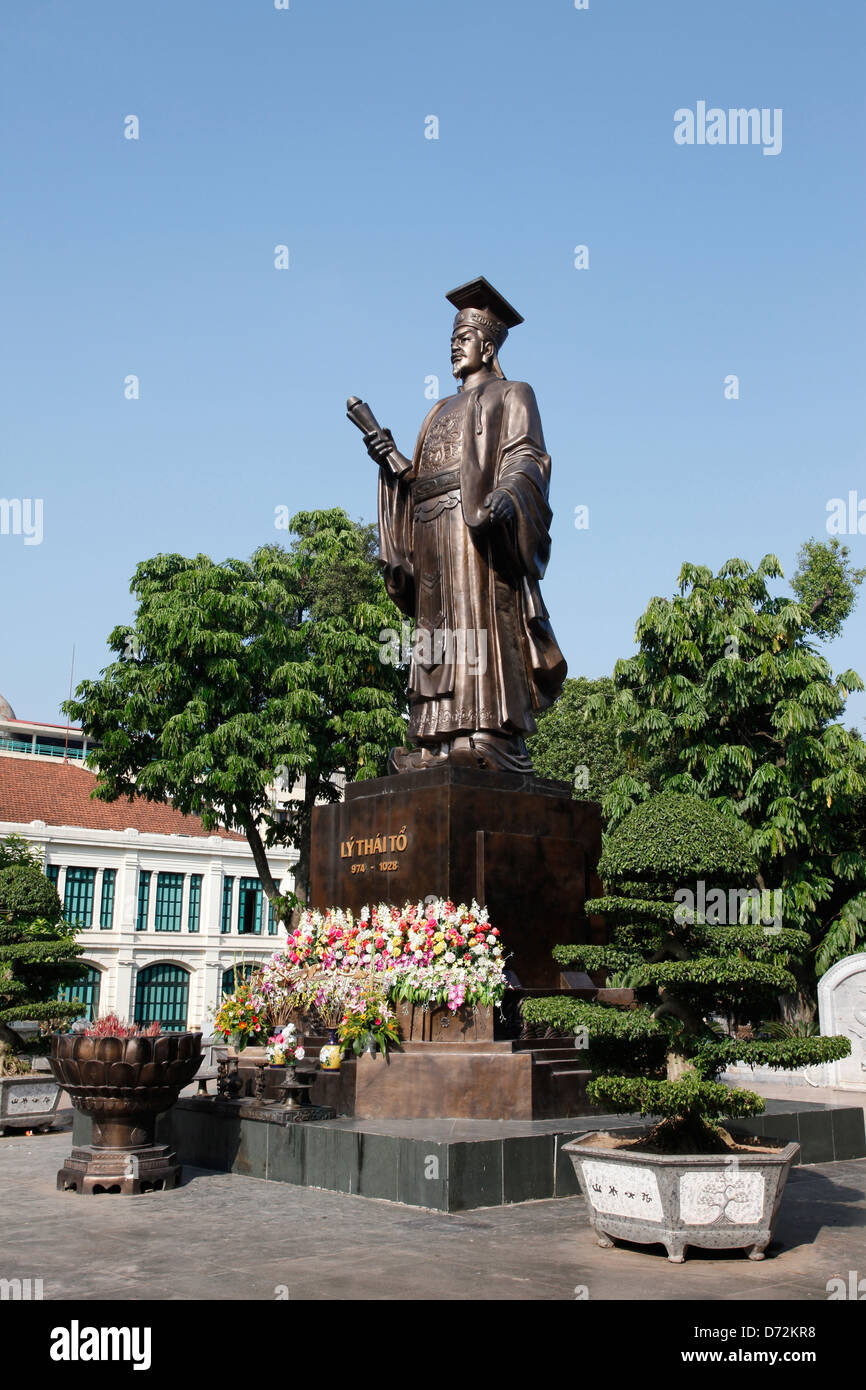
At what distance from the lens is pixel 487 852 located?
356 inches

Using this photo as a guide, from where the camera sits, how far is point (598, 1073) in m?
6.56

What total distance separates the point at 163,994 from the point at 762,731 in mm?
24513

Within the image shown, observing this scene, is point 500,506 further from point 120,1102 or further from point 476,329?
point 120,1102

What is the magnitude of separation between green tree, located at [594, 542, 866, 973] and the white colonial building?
18.3 m

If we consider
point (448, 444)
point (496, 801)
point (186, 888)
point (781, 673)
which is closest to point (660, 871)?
point (496, 801)

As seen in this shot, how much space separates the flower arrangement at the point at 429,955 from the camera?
27.2 feet

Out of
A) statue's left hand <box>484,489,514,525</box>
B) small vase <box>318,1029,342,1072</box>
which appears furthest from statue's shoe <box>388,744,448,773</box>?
small vase <box>318,1029,342,1072</box>

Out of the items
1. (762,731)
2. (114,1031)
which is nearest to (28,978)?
(114,1031)

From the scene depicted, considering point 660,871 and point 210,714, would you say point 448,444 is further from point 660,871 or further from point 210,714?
point 210,714

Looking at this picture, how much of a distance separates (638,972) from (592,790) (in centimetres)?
2132

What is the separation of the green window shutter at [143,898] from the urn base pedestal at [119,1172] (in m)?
30.8

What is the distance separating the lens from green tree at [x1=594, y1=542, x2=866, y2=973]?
18297 millimetres

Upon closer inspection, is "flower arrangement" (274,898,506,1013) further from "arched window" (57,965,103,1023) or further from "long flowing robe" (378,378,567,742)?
"arched window" (57,965,103,1023)

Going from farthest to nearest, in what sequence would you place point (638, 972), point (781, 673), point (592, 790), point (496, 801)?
point (592, 790)
point (781, 673)
point (496, 801)
point (638, 972)
